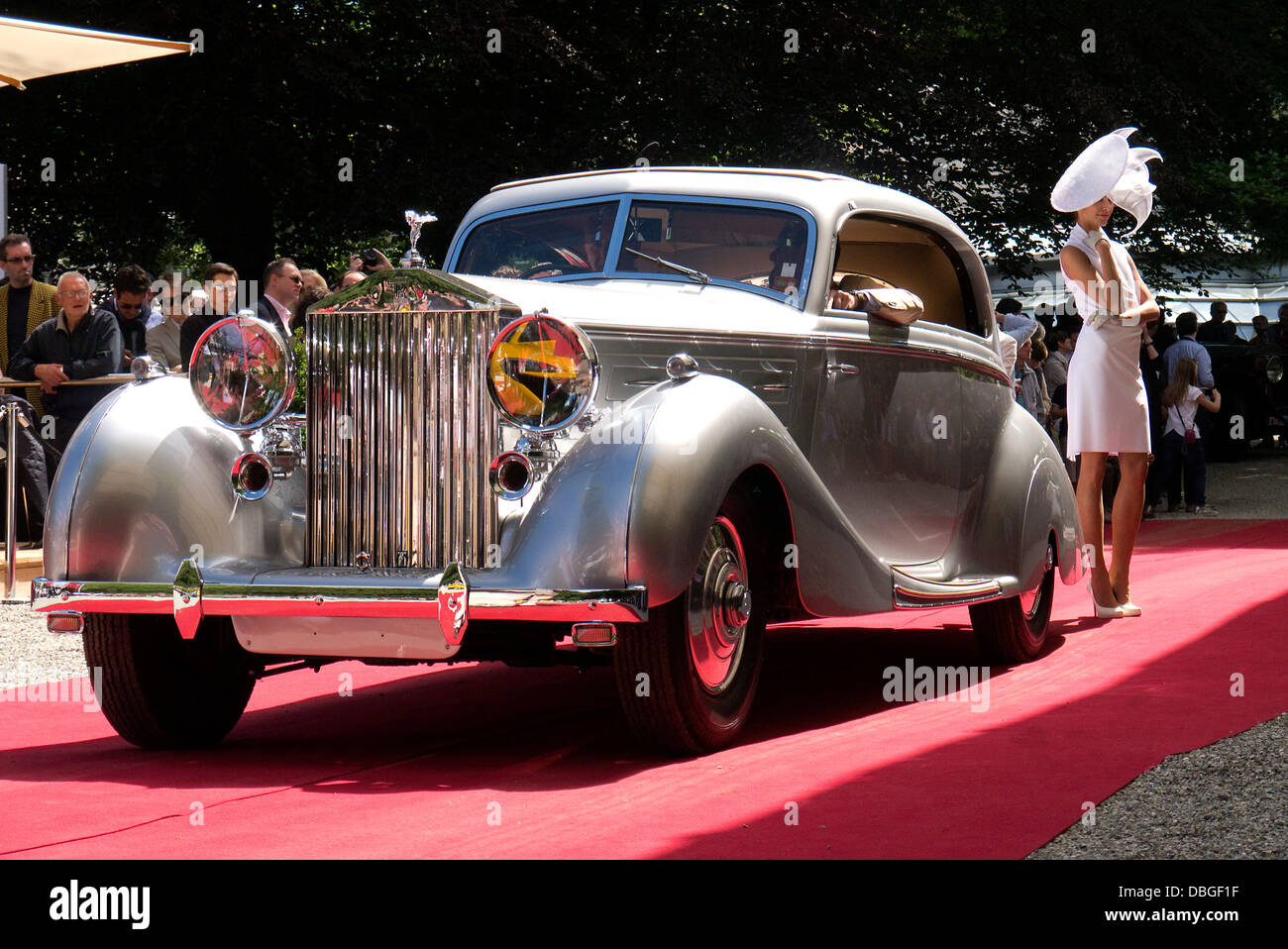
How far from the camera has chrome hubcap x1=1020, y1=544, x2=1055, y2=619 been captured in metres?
7.00

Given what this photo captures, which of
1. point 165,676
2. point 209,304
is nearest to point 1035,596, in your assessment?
point 165,676

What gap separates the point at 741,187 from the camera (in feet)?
20.6

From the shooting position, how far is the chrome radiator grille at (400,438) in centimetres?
491

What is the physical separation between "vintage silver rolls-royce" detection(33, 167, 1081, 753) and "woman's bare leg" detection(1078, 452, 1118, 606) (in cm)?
199

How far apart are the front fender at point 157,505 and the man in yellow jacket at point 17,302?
590cm

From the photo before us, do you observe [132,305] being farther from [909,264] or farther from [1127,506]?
[1127,506]

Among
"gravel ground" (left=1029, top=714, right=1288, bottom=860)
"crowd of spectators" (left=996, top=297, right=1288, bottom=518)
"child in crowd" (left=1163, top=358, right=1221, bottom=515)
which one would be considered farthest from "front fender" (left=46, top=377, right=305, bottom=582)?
"child in crowd" (left=1163, top=358, right=1221, bottom=515)

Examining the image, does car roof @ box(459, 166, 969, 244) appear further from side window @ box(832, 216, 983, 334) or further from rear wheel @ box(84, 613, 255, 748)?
rear wheel @ box(84, 613, 255, 748)

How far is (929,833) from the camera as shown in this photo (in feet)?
12.7

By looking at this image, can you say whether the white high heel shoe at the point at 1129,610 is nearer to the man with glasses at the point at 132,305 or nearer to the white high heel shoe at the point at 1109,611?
the white high heel shoe at the point at 1109,611
